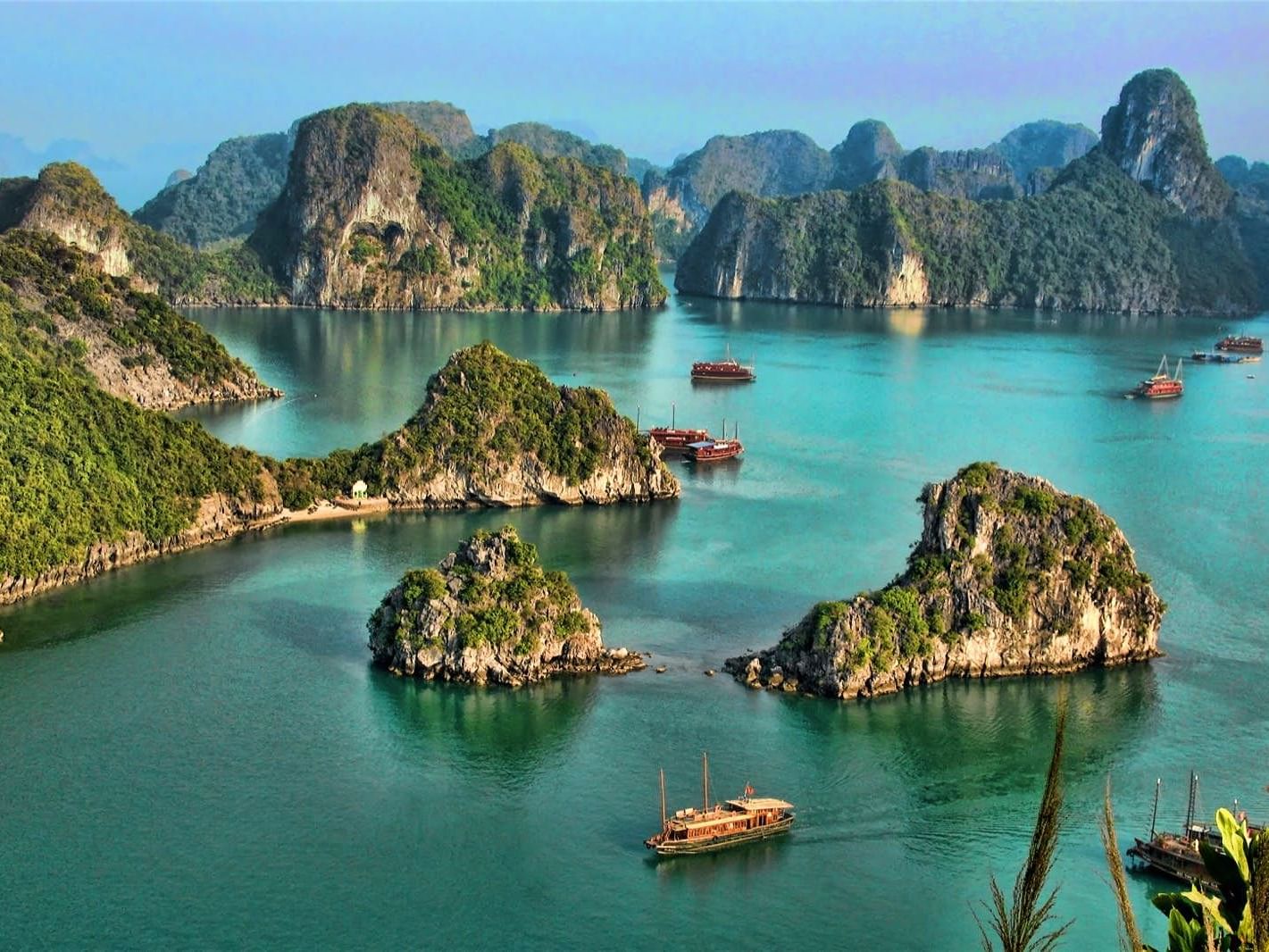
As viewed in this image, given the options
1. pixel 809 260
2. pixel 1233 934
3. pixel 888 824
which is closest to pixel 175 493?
pixel 888 824

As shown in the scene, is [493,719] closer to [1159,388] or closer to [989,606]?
[989,606]

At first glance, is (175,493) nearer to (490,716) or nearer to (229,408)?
(490,716)

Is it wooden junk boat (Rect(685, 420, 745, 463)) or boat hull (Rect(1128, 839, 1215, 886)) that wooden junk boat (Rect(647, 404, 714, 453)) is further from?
boat hull (Rect(1128, 839, 1215, 886))

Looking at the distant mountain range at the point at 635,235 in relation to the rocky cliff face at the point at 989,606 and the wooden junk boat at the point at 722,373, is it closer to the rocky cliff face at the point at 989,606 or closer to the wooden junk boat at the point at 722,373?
the wooden junk boat at the point at 722,373

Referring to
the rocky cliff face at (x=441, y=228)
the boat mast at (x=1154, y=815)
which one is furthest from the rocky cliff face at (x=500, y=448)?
the rocky cliff face at (x=441, y=228)

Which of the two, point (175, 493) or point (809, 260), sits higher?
point (809, 260)

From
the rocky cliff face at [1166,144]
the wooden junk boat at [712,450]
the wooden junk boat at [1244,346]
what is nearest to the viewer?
the wooden junk boat at [712,450]
